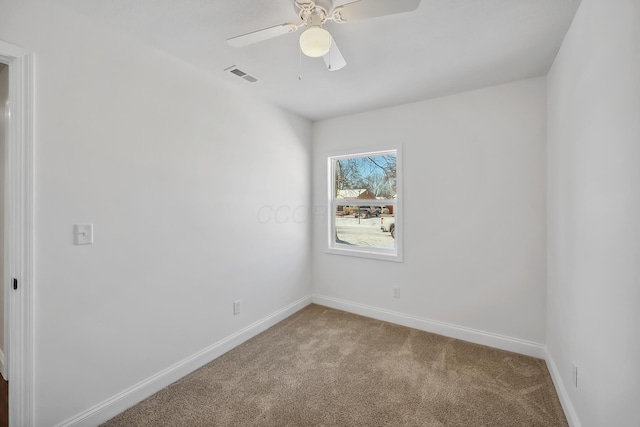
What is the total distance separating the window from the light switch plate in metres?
2.48

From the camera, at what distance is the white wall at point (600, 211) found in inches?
40.0

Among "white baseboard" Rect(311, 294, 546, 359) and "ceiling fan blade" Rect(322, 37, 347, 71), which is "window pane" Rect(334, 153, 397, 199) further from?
"ceiling fan blade" Rect(322, 37, 347, 71)

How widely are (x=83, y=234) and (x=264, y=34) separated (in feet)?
5.18

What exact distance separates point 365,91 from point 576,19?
151 cm

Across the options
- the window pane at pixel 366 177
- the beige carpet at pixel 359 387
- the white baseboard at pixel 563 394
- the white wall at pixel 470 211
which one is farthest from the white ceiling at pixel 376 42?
the beige carpet at pixel 359 387

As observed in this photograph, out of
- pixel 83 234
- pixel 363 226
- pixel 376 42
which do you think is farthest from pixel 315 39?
pixel 363 226

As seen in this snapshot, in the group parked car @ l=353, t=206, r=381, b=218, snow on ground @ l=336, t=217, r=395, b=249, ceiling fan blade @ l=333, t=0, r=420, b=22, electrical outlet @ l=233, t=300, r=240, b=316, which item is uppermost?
ceiling fan blade @ l=333, t=0, r=420, b=22

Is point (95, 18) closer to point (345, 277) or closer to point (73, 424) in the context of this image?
point (73, 424)

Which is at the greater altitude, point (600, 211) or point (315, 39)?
point (315, 39)

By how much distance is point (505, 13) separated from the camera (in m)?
1.59

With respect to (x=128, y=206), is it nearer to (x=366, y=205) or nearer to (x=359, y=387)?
(x=359, y=387)

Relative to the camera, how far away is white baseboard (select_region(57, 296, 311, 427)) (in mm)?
1663

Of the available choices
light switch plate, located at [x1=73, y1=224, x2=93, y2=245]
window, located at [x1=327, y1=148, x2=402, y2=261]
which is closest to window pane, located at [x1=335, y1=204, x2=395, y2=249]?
window, located at [x1=327, y1=148, x2=402, y2=261]

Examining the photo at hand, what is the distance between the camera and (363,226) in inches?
137
